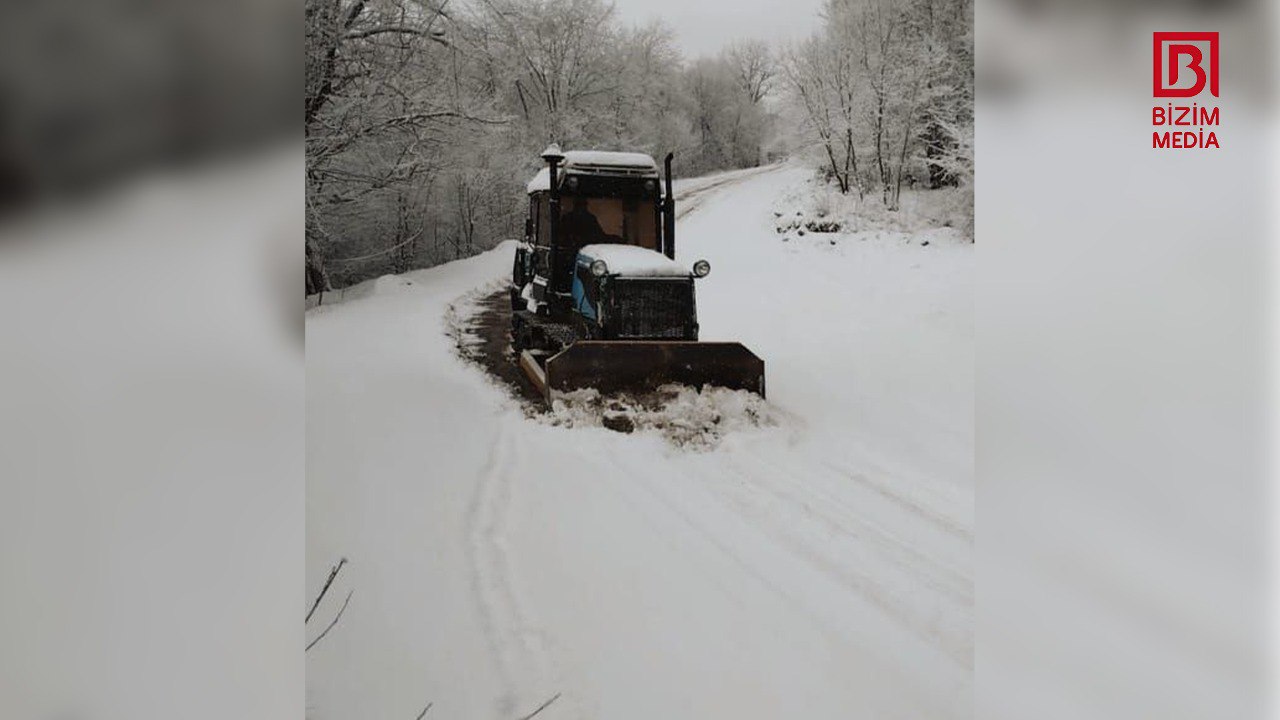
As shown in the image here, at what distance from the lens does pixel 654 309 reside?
10.4 ft

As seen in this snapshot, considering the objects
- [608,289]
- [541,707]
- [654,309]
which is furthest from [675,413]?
[541,707]

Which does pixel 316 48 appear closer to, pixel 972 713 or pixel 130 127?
pixel 130 127

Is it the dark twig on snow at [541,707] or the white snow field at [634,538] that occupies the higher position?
the white snow field at [634,538]

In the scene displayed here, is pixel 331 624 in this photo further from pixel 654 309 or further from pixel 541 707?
pixel 654 309

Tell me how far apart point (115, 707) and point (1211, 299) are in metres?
1.93

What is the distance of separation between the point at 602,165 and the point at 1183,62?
6.79 ft

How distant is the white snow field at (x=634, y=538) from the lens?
5.14 ft

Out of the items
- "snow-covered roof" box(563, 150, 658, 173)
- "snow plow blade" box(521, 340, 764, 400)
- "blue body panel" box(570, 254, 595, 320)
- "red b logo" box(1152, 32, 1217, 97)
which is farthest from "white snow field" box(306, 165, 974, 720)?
"red b logo" box(1152, 32, 1217, 97)

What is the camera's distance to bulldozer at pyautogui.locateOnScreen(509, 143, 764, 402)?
2932mm

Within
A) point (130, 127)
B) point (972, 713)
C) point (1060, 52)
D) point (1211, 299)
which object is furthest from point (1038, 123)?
point (130, 127)

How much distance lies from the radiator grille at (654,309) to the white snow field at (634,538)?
0.51m

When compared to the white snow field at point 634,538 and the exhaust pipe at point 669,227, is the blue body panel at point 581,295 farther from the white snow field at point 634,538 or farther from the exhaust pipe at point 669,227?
the white snow field at point 634,538

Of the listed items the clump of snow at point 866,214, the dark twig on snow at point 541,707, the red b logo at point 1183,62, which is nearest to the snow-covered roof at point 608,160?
the clump of snow at point 866,214

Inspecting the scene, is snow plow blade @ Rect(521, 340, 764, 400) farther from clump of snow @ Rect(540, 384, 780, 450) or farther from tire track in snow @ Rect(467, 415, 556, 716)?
tire track in snow @ Rect(467, 415, 556, 716)
